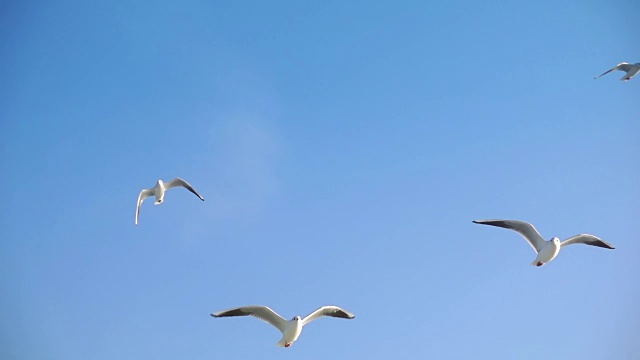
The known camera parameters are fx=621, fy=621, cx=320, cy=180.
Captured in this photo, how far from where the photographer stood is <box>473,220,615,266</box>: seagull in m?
16.5

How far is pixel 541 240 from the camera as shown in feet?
55.1

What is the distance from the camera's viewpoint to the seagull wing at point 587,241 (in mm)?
16859

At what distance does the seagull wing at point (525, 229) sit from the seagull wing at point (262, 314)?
5841 millimetres

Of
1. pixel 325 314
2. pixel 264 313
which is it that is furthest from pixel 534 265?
pixel 264 313

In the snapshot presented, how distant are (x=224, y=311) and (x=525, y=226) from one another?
835 cm

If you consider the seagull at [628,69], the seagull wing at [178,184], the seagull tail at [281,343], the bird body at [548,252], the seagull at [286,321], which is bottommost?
the seagull tail at [281,343]

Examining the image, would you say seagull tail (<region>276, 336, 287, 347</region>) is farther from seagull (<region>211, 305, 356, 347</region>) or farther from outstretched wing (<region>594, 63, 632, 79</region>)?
outstretched wing (<region>594, 63, 632, 79</region>)

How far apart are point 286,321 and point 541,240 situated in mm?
7266

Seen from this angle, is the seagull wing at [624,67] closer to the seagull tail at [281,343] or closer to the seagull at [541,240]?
the seagull at [541,240]

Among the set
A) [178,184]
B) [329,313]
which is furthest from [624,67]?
[178,184]

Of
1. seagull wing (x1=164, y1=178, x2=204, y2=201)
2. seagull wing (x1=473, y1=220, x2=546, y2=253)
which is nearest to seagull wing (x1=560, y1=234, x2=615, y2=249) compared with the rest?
seagull wing (x1=473, y1=220, x2=546, y2=253)

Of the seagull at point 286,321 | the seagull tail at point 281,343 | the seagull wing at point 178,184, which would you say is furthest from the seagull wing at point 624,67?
the seagull wing at point 178,184

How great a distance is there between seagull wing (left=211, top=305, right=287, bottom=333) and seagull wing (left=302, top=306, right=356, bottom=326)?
58 cm

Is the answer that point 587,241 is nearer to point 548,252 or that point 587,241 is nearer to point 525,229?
point 548,252
